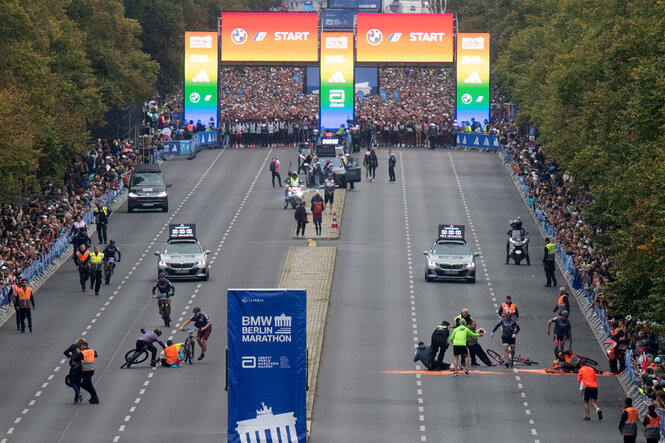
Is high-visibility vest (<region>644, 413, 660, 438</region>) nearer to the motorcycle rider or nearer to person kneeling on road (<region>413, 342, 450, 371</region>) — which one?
person kneeling on road (<region>413, 342, 450, 371</region>)

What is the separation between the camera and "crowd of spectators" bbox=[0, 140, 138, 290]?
54781 mm

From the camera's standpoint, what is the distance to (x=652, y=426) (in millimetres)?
33000

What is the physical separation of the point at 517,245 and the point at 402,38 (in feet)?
113

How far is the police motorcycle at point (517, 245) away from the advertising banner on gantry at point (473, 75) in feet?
108

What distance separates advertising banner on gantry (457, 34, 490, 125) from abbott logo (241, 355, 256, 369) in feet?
202

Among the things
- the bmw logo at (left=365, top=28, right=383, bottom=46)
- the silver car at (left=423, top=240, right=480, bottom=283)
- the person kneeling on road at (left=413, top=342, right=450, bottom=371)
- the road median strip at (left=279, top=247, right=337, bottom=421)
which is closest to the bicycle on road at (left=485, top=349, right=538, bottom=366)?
the person kneeling on road at (left=413, top=342, right=450, bottom=371)

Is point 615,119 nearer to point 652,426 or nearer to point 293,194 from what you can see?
point 293,194

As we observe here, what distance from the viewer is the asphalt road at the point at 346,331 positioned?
36.9 m

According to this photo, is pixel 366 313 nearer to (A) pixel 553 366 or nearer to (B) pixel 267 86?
(A) pixel 553 366

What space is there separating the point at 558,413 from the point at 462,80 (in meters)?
55.3

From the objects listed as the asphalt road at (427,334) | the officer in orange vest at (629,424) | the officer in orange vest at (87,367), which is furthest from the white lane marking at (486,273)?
the officer in orange vest at (87,367)

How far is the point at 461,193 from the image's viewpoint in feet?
249

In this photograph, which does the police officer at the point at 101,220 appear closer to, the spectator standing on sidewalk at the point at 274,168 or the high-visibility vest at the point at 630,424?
the spectator standing on sidewalk at the point at 274,168

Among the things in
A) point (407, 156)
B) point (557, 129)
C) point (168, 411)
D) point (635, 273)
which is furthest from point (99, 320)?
point (407, 156)
